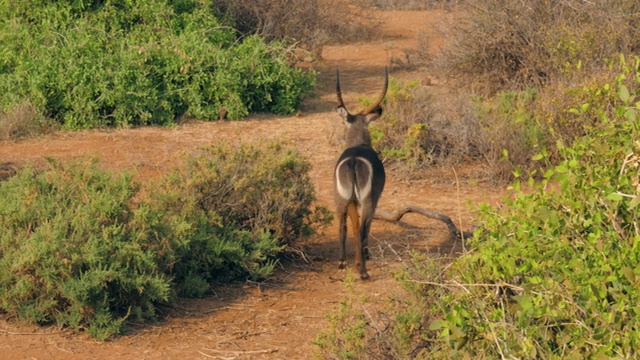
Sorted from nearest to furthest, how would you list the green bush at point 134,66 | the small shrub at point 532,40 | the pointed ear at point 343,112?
the pointed ear at point 343,112 → the small shrub at point 532,40 → the green bush at point 134,66

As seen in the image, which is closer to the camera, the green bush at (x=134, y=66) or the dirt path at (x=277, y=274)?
the dirt path at (x=277, y=274)

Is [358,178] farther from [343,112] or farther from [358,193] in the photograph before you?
[343,112]

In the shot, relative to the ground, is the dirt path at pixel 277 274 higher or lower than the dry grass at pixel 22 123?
lower

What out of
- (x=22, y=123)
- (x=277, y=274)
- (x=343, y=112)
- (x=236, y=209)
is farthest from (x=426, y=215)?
(x=22, y=123)

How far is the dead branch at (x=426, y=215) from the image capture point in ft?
28.6

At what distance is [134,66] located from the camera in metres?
11.9

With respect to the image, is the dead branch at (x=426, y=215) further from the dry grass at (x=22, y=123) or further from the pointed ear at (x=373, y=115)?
the dry grass at (x=22, y=123)

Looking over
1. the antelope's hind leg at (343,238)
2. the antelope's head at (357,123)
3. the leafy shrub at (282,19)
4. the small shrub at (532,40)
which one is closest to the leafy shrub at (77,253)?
the antelope's hind leg at (343,238)

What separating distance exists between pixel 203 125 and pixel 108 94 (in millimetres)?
1161

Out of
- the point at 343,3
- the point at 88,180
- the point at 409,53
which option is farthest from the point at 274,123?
the point at 343,3

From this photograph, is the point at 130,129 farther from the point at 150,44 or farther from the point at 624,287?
the point at 624,287

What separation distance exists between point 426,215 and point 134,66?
4.68m

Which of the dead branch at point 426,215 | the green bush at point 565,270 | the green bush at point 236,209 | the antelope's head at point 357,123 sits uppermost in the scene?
the green bush at point 565,270

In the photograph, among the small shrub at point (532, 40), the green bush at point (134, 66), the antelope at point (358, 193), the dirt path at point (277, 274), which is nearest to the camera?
the dirt path at point (277, 274)
